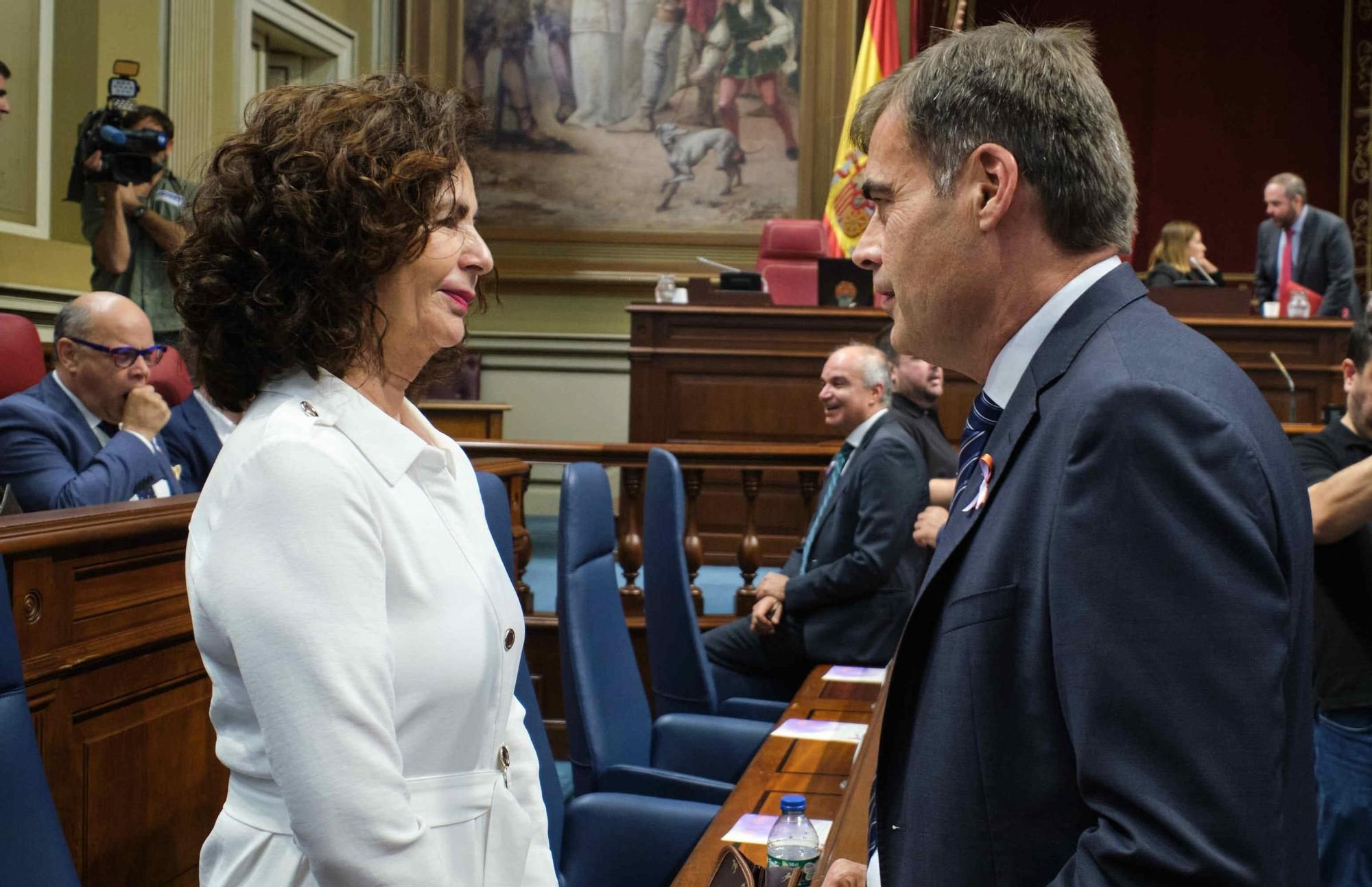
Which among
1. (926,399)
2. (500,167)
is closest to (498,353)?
(500,167)

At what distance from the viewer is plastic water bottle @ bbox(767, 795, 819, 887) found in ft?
5.10

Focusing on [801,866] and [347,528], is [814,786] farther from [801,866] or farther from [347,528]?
[347,528]

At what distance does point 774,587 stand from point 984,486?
2851 millimetres

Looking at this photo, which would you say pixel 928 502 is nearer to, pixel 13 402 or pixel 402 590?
pixel 13 402

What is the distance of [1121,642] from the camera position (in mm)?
818

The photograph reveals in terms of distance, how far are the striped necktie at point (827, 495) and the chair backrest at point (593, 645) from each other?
1.26 m

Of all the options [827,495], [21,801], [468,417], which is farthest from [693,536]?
[21,801]

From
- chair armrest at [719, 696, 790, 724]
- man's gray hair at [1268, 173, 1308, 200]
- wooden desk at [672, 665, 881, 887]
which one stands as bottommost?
chair armrest at [719, 696, 790, 724]

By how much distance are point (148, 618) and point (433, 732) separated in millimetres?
1163

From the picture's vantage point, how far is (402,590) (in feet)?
3.79

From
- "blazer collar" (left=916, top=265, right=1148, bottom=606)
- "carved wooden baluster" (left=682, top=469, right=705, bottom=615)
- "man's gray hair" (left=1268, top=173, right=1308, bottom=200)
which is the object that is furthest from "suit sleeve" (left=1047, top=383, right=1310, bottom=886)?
"man's gray hair" (left=1268, top=173, right=1308, bottom=200)

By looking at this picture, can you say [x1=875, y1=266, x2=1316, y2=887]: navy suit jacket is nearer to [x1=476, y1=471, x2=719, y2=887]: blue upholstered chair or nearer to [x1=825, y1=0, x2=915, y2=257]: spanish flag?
[x1=476, y1=471, x2=719, y2=887]: blue upholstered chair

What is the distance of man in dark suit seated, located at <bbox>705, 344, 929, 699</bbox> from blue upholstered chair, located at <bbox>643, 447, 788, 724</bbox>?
0.64 m

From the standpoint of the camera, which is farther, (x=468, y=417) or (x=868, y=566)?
(x=468, y=417)
